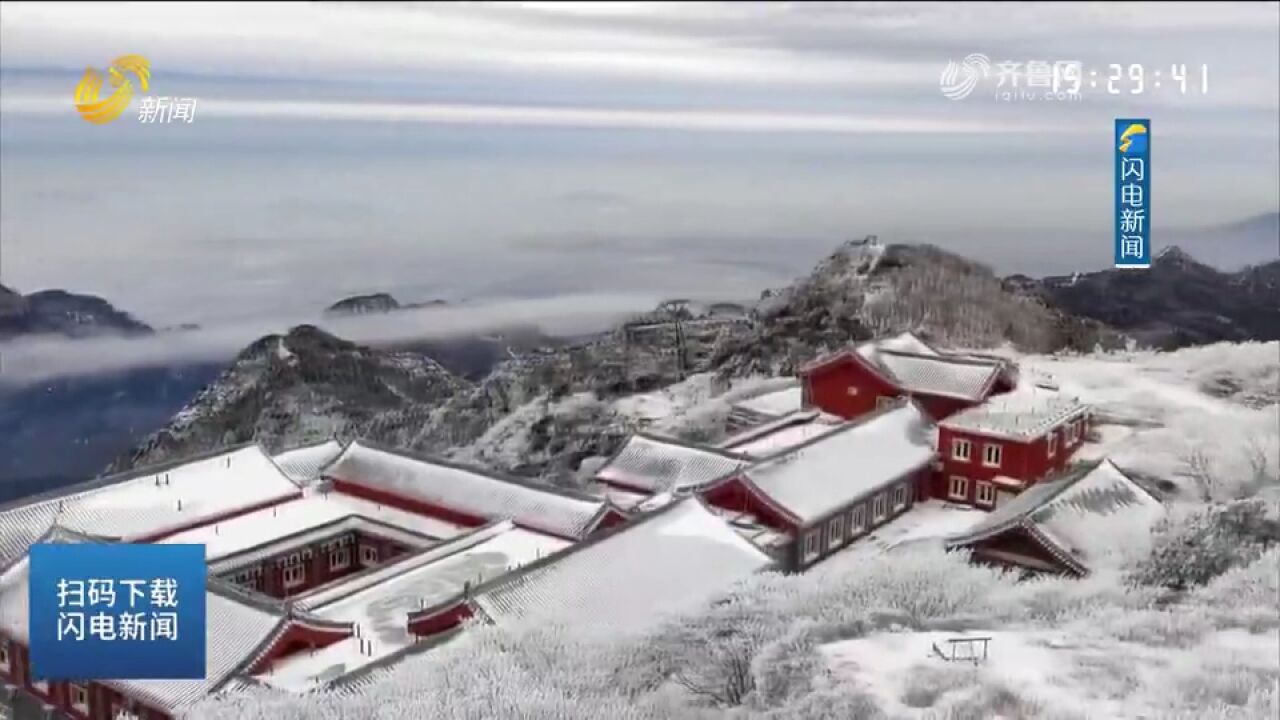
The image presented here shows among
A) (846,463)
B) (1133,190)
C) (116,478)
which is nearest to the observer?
(1133,190)

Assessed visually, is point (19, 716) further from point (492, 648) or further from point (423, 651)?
point (492, 648)

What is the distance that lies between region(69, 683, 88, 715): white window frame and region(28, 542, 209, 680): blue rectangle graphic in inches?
148

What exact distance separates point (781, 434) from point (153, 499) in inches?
268

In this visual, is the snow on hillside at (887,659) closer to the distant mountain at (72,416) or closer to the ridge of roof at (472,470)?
the distant mountain at (72,416)

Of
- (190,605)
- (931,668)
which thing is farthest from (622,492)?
(190,605)

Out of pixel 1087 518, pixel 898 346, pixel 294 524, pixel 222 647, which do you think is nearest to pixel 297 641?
pixel 222 647

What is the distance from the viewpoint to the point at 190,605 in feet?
13.1

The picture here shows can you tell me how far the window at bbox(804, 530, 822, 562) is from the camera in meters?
10.3

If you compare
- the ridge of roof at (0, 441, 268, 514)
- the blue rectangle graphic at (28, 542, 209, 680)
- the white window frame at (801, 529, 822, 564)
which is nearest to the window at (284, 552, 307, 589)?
the ridge of roof at (0, 441, 268, 514)

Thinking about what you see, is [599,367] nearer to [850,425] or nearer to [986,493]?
[850,425]

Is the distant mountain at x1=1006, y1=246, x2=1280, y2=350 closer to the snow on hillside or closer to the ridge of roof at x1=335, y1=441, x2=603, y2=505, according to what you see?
the snow on hillside

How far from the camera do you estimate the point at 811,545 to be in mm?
10438

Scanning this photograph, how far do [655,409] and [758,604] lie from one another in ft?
39.0

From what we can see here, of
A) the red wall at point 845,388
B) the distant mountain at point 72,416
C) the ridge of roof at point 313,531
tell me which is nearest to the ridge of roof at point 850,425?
the red wall at point 845,388
